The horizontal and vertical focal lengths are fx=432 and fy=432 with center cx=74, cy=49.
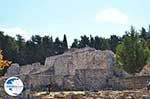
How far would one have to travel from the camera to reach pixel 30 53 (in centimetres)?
7231

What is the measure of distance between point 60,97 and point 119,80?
11929mm

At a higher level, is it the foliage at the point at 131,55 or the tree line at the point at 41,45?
the tree line at the point at 41,45

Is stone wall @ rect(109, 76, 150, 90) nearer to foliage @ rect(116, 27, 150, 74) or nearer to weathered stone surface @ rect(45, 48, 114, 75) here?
weathered stone surface @ rect(45, 48, 114, 75)

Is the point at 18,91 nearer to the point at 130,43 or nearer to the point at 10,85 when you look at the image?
the point at 10,85

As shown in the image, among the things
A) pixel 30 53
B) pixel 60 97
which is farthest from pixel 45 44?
pixel 60 97

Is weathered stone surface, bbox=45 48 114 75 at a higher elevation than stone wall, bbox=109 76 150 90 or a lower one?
higher
